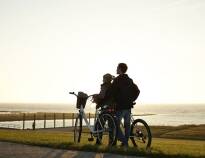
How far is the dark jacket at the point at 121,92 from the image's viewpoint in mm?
11211

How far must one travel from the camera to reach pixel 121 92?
1124 cm

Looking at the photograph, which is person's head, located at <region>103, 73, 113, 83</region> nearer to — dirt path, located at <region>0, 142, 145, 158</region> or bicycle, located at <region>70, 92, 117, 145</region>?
bicycle, located at <region>70, 92, 117, 145</region>

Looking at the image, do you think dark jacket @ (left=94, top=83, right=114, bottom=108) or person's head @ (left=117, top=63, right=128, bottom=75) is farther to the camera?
dark jacket @ (left=94, top=83, right=114, bottom=108)

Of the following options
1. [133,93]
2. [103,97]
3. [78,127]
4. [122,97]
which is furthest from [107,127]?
[78,127]

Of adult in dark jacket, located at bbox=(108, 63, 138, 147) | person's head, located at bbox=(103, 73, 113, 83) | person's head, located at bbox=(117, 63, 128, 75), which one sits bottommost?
adult in dark jacket, located at bbox=(108, 63, 138, 147)

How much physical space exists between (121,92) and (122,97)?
140mm

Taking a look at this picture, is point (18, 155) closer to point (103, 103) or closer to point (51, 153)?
point (51, 153)

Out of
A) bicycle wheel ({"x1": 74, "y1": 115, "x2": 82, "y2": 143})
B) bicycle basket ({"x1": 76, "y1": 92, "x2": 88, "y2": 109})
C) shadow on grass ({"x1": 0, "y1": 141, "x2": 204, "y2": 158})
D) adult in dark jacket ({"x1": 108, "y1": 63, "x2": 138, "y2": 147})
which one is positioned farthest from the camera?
bicycle wheel ({"x1": 74, "y1": 115, "x2": 82, "y2": 143})

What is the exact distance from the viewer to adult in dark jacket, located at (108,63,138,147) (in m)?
11.1

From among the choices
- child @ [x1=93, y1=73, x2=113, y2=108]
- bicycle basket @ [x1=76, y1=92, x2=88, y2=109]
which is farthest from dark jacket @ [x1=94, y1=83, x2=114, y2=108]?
bicycle basket @ [x1=76, y1=92, x2=88, y2=109]

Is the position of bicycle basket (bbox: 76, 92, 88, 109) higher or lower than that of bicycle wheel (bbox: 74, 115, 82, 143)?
higher

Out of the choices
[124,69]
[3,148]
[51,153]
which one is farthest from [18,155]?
[124,69]

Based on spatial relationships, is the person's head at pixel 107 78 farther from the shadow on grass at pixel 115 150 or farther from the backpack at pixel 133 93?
the shadow on grass at pixel 115 150

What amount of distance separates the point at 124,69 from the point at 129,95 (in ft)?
2.39
